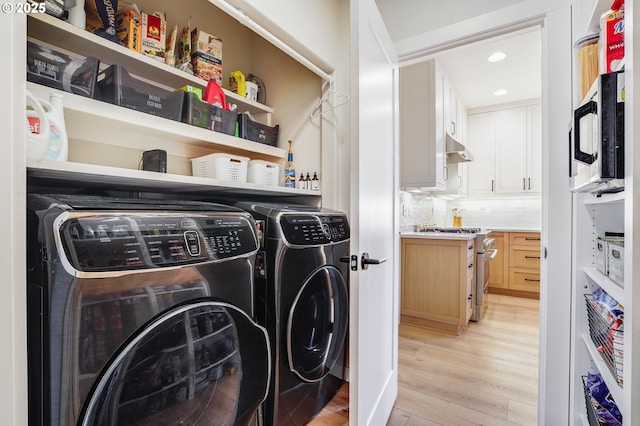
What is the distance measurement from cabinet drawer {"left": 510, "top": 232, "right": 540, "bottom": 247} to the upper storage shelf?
4158mm

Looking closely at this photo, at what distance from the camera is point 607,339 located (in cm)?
99

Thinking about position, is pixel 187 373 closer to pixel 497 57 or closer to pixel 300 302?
pixel 300 302

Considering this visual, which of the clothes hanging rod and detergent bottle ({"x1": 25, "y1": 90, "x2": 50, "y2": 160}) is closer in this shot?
detergent bottle ({"x1": 25, "y1": 90, "x2": 50, "y2": 160})

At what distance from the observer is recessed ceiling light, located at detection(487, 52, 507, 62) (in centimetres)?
300

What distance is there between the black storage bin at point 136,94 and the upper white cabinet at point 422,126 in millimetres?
2364

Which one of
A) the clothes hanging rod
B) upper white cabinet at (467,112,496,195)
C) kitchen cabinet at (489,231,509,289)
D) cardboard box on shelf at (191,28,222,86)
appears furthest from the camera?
upper white cabinet at (467,112,496,195)

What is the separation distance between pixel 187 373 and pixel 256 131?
4.50 ft

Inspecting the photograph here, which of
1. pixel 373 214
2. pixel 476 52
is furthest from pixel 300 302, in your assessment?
pixel 476 52

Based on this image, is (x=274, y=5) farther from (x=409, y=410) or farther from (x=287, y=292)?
(x=409, y=410)

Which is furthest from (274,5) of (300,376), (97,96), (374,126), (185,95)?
(300,376)

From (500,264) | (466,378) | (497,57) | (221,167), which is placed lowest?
(466,378)

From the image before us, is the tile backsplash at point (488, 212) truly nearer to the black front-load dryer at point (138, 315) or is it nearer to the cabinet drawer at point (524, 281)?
the cabinet drawer at point (524, 281)

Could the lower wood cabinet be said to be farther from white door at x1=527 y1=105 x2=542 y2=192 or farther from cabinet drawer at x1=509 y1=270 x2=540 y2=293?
white door at x1=527 y1=105 x2=542 y2=192

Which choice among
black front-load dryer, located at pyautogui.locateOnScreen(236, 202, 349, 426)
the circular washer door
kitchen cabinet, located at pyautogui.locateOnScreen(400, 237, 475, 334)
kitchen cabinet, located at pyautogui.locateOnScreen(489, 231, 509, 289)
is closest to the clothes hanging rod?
black front-load dryer, located at pyautogui.locateOnScreen(236, 202, 349, 426)
